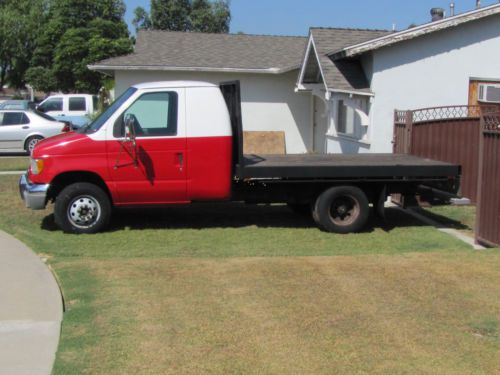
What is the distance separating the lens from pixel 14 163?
63.8 feet

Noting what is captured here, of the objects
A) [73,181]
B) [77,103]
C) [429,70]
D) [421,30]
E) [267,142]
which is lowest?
[73,181]

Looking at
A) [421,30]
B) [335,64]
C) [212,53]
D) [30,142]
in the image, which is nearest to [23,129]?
[30,142]

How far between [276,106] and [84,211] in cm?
1245

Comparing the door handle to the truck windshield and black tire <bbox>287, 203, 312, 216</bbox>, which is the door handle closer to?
the truck windshield

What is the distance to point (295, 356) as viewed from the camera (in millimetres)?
4891

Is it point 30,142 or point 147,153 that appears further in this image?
point 30,142

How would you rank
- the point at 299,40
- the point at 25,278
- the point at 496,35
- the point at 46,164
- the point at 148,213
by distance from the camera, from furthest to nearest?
the point at 299,40, the point at 496,35, the point at 148,213, the point at 46,164, the point at 25,278

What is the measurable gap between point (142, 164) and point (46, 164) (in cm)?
134

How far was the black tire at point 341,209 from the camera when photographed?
32.1 ft

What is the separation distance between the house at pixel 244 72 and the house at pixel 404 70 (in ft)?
13.2

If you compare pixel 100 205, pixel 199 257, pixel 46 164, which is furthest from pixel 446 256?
pixel 46 164

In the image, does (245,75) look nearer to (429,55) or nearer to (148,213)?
(429,55)

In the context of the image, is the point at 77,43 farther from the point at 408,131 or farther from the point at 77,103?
the point at 408,131

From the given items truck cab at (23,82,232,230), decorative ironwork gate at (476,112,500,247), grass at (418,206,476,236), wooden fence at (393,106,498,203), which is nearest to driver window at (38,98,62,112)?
wooden fence at (393,106,498,203)
